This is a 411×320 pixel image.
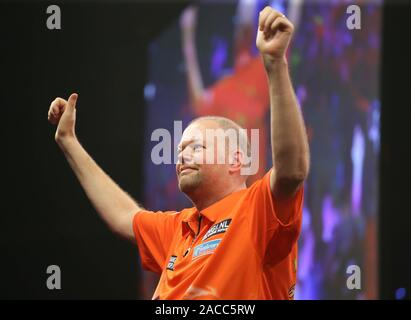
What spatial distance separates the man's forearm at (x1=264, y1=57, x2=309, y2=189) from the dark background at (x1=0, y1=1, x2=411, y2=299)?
5.92ft

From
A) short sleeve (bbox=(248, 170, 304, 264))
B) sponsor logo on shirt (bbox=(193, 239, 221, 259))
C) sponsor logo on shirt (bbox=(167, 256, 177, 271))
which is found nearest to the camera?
short sleeve (bbox=(248, 170, 304, 264))

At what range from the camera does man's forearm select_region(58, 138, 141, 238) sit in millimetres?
2107

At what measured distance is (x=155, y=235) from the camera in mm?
2043

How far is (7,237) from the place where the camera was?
324 cm

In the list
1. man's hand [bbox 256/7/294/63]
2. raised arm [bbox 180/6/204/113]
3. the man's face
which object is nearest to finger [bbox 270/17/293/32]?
man's hand [bbox 256/7/294/63]

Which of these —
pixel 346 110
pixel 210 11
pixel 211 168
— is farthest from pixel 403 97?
pixel 211 168

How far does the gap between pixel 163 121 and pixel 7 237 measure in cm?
85

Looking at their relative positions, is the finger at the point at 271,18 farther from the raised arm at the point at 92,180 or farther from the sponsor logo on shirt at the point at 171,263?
the raised arm at the point at 92,180

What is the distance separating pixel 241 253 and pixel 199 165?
11.4 inches

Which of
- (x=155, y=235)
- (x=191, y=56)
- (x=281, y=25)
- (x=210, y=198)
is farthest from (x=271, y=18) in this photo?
(x=191, y=56)

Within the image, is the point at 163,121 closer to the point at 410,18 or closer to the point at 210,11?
the point at 210,11

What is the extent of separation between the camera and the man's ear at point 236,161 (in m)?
1.87

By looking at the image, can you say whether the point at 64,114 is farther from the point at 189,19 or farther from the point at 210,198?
the point at 189,19

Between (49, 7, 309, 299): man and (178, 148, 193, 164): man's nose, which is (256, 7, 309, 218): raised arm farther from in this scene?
(178, 148, 193, 164): man's nose
